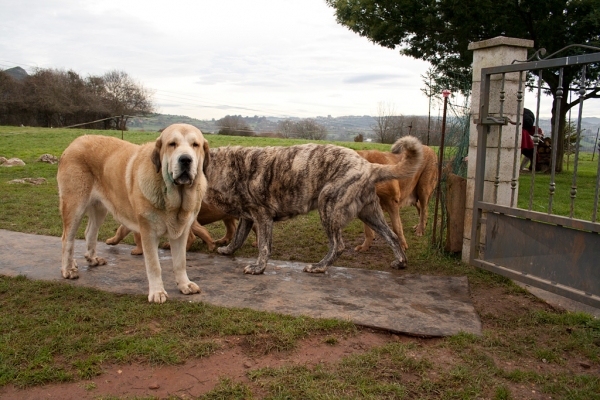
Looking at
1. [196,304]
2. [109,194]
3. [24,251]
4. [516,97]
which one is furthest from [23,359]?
[516,97]

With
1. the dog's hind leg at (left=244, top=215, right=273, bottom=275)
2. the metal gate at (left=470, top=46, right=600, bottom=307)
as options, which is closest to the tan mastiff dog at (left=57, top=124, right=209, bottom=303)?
the dog's hind leg at (left=244, top=215, right=273, bottom=275)

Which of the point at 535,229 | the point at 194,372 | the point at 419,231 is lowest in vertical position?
the point at 194,372

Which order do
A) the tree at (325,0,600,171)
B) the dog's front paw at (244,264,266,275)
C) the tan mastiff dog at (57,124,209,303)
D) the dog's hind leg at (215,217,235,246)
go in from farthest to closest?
the tree at (325,0,600,171), the dog's hind leg at (215,217,235,246), the dog's front paw at (244,264,266,275), the tan mastiff dog at (57,124,209,303)

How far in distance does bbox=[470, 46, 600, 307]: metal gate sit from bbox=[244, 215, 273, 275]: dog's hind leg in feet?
8.05

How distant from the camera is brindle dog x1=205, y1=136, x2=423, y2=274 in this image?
17.9 feet

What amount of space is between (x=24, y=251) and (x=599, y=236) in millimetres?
6628

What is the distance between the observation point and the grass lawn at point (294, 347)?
3.07 metres

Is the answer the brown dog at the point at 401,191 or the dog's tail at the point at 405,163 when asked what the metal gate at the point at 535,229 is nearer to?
the dog's tail at the point at 405,163

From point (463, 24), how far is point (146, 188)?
12.3 metres

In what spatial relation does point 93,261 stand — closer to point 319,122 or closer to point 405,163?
point 405,163

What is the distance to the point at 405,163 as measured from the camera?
5.45 m

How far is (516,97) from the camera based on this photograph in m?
5.32

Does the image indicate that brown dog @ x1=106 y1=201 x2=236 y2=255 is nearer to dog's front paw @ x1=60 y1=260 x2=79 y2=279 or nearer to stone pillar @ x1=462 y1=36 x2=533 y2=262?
dog's front paw @ x1=60 y1=260 x2=79 y2=279

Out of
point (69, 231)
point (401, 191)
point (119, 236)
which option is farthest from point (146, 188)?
point (401, 191)
